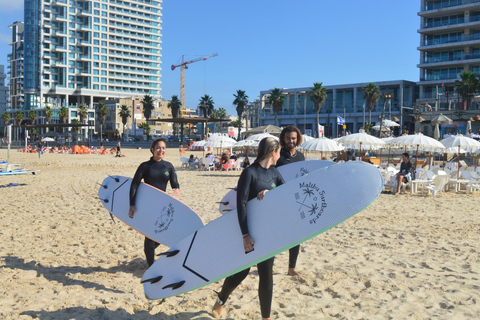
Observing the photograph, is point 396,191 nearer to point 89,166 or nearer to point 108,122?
point 89,166

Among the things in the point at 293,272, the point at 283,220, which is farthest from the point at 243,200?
the point at 293,272

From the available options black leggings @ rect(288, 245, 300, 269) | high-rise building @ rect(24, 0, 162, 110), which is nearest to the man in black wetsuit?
black leggings @ rect(288, 245, 300, 269)

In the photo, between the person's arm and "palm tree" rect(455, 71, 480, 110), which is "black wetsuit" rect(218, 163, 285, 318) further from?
"palm tree" rect(455, 71, 480, 110)

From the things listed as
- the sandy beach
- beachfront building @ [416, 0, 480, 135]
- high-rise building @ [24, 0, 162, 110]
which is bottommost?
the sandy beach

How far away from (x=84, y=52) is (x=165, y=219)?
Result: 393ft

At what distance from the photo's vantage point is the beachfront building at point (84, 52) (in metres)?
108

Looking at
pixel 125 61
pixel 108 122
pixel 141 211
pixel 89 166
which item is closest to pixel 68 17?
pixel 125 61

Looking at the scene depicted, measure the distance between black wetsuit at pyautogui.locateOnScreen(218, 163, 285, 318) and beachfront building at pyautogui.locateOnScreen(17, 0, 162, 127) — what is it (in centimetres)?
11244

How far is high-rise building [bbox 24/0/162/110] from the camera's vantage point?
10756cm

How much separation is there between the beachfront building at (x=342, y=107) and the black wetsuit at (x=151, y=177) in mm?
58538

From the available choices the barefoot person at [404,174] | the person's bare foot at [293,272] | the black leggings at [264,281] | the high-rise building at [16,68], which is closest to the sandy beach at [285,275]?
the person's bare foot at [293,272]

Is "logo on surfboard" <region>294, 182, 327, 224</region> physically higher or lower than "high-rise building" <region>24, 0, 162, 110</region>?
lower

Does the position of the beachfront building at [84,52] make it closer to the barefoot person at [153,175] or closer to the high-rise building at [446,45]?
the high-rise building at [446,45]

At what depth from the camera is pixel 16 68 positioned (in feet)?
437
